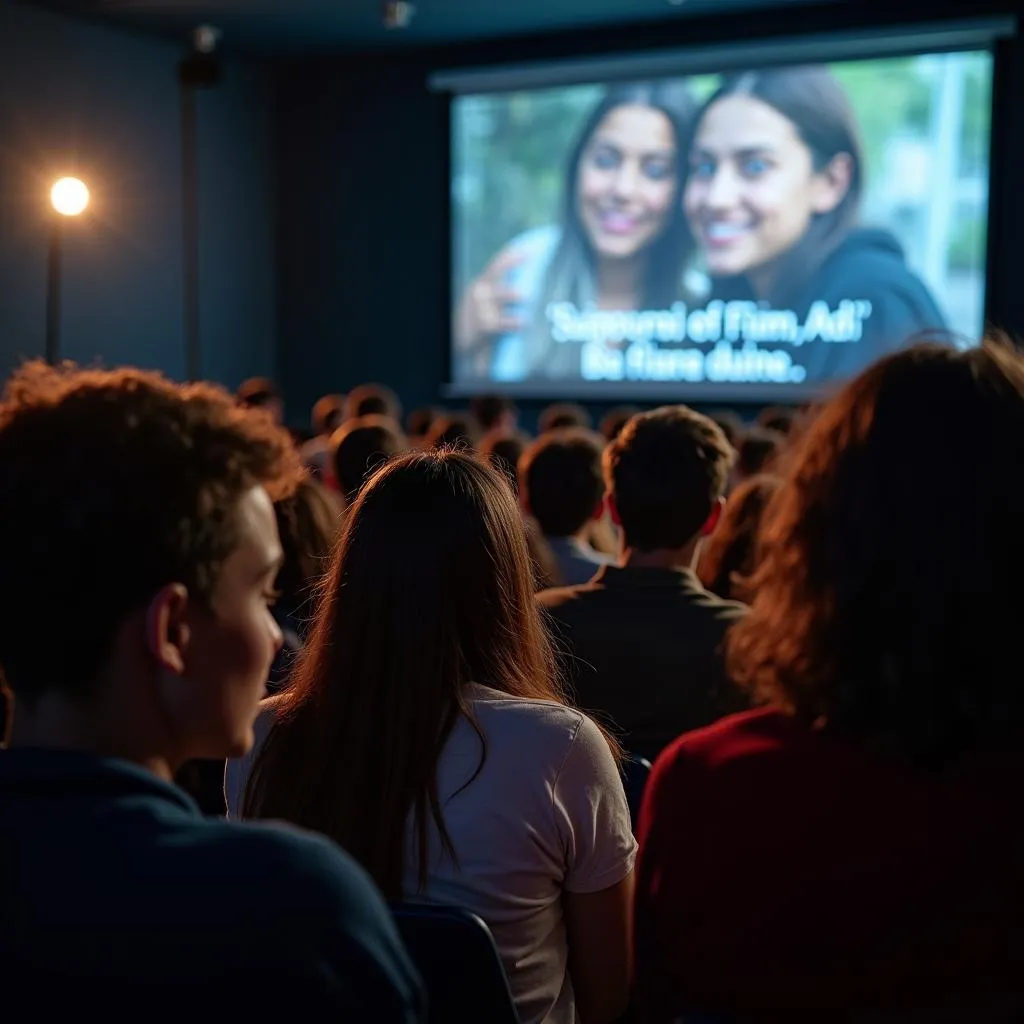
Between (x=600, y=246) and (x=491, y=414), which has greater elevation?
(x=600, y=246)

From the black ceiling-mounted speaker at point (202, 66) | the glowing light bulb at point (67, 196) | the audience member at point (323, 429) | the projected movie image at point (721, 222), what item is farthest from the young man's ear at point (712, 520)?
the black ceiling-mounted speaker at point (202, 66)

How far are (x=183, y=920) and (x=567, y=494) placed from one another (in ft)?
8.29

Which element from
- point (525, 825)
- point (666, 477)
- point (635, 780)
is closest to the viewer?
point (525, 825)

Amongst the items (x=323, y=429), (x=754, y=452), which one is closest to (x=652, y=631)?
(x=754, y=452)

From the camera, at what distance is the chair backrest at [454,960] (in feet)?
3.59

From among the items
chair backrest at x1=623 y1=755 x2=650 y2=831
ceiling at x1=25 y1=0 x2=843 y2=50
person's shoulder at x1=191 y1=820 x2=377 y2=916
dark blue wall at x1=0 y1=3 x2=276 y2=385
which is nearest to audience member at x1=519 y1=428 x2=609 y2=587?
chair backrest at x1=623 y1=755 x2=650 y2=831

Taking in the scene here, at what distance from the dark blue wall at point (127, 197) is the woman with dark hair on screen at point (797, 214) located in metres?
3.82

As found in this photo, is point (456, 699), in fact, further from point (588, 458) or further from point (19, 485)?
point (588, 458)

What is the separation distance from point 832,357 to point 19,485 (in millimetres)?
7756

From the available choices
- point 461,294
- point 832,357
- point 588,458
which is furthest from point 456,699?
point 461,294

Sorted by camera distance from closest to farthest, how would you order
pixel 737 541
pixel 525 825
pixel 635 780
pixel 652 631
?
pixel 525 825 → pixel 635 780 → pixel 652 631 → pixel 737 541

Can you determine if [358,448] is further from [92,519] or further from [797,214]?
[797,214]

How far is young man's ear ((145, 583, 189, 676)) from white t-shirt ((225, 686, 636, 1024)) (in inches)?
21.1

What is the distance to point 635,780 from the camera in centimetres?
175
